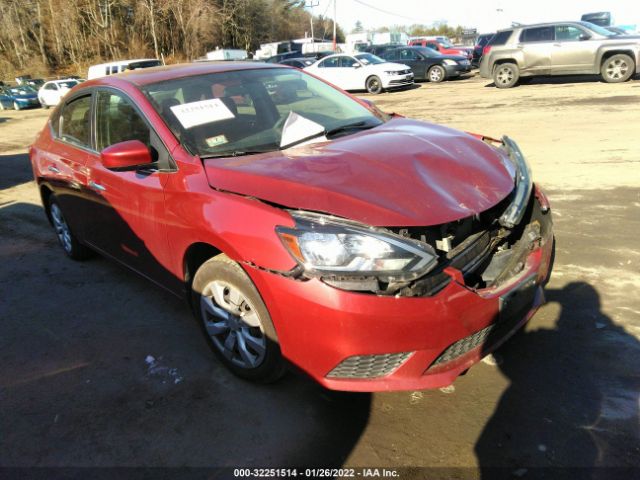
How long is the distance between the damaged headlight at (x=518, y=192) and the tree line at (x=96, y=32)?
45.6m

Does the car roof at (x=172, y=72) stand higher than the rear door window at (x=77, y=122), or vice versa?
the car roof at (x=172, y=72)

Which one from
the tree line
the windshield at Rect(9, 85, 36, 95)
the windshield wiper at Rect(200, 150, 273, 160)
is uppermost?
the tree line

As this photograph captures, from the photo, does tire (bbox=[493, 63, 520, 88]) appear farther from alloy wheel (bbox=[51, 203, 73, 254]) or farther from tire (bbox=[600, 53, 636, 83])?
alloy wheel (bbox=[51, 203, 73, 254])

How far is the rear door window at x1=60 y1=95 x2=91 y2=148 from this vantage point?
13.0 ft

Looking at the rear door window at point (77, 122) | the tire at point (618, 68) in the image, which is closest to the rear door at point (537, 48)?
the tire at point (618, 68)

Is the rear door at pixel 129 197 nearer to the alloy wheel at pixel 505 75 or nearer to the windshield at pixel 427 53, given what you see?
the alloy wheel at pixel 505 75

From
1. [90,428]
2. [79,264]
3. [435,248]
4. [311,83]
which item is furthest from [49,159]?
[435,248]

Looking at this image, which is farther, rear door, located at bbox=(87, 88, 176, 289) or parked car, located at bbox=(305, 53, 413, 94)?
parked car, located at bbox=(305, 53, 413, 94)

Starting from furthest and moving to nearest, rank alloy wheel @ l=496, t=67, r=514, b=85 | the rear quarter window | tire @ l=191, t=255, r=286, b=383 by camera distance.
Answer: alloy wheel @ l=496, t=67, r=514, b=85 → the rear quarter window → tire @ l=191, t=255, r=286, b=383

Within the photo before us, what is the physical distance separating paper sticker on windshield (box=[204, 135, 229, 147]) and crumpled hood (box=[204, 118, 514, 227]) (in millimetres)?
230

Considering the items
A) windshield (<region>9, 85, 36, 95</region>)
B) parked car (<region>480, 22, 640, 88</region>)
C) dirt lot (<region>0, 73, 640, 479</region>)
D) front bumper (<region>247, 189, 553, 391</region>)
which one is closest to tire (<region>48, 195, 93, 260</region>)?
dirt lot (<region>0, 73, 640, 479</region>)

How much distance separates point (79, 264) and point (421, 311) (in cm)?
382

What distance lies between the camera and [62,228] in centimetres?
491

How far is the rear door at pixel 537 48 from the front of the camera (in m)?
14.8
